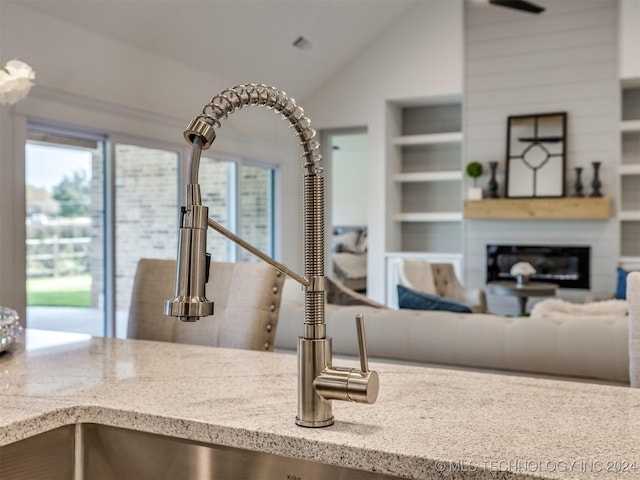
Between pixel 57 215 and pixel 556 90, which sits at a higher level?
pixel 556 90

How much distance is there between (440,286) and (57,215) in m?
3.50

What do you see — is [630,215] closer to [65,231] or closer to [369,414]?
[65,231]

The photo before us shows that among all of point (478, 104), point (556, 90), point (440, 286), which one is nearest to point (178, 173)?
point (440, 286)

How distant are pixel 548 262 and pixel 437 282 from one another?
51.1 inches

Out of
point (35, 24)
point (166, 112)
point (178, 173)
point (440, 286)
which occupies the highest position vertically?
point (35, 24)

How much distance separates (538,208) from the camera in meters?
6.42

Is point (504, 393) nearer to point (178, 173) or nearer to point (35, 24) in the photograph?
point (35, 24)

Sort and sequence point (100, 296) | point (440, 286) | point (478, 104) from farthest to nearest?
point (478, 104), point (440, 286), point (100, 296)

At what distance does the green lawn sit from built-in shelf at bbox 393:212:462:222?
3.74 m

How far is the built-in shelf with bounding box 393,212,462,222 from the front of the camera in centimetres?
705

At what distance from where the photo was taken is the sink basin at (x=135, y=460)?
3.02 ft

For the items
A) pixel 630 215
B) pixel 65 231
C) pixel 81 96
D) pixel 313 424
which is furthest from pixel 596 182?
pixel 313 424

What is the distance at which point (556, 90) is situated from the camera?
21.6 ft

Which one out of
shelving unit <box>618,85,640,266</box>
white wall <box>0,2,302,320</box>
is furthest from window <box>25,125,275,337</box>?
shelving unit <box>618,85,640,266</box>
